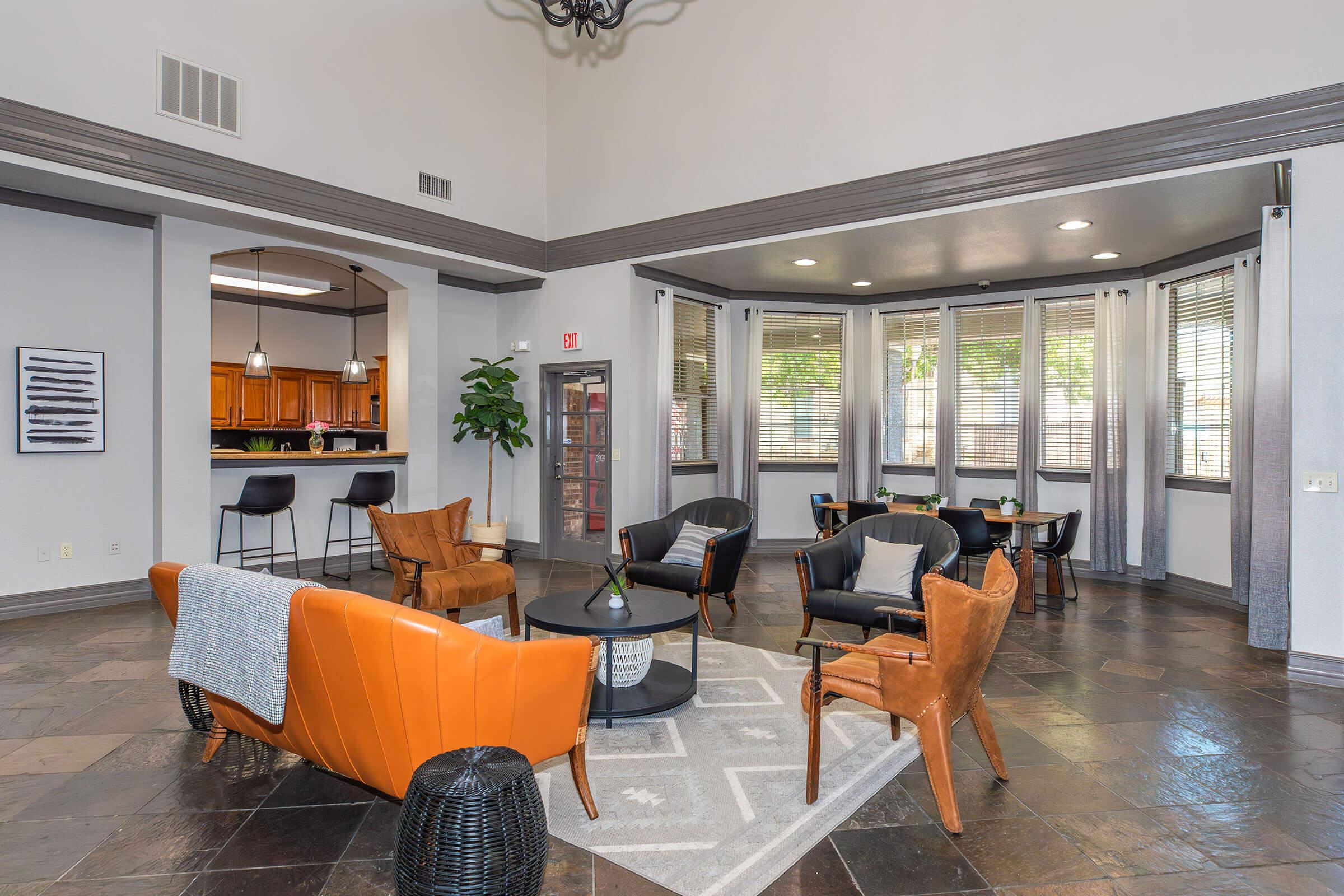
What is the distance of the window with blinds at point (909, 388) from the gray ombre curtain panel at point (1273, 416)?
3965 millimetres

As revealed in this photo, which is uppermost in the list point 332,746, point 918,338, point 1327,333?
point 918,338

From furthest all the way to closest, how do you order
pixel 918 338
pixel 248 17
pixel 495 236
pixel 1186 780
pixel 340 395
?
pixel 340 395, pixel 918 338, pixel 495 236, pixel 248 17, pixel 1186 780

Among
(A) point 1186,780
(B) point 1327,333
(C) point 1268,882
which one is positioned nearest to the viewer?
(C) point 1268,882

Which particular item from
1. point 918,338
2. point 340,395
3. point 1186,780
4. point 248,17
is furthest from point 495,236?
point 1186,780

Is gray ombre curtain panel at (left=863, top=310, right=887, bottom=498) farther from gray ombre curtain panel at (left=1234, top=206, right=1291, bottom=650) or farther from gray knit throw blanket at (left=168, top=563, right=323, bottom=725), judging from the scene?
gray knit throw blanket at (left=168, top=563, right=323, bottom=725)

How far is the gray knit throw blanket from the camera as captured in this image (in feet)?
8.64

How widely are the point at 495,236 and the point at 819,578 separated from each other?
490 centimetres

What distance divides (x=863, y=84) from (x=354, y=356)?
730 cm

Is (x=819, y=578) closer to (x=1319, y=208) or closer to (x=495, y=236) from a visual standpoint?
(x=1319, y=208)

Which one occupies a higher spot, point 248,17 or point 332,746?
point 248,17

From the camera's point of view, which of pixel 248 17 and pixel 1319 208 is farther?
pixel 248 17

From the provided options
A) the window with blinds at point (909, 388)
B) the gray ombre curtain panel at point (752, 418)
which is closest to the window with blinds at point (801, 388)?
the gray ombre curtain panel at point (752, 418)

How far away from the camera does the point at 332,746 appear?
2.72 meters

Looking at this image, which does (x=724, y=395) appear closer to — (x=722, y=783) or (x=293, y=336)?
(x=722, y=783)
